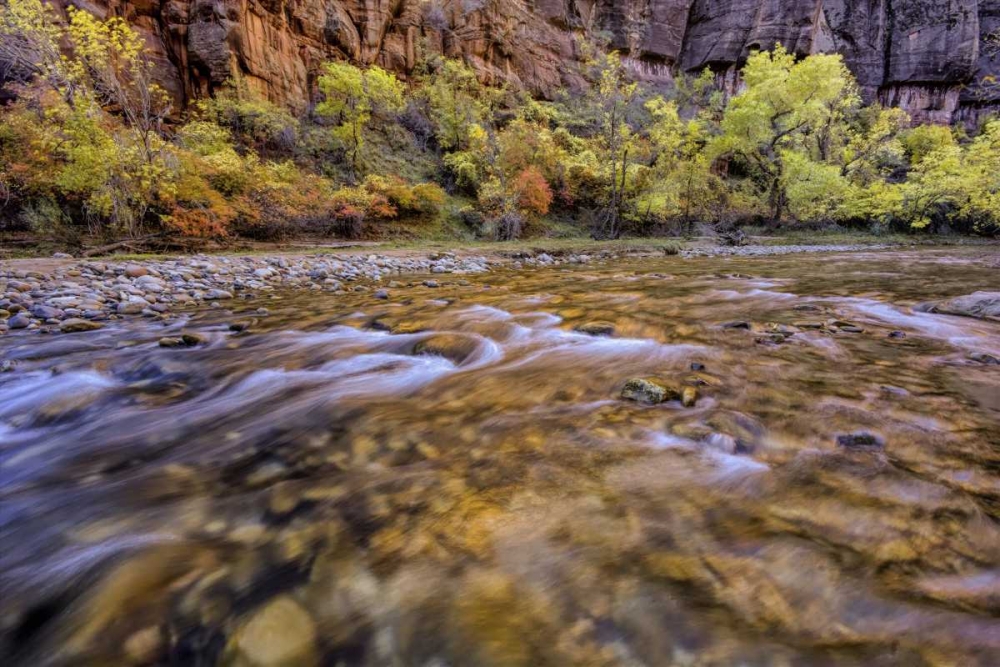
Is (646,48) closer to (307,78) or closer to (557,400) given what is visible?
(307,78)

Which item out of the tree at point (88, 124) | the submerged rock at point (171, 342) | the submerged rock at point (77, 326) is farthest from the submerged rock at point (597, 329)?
the tree at point (88, 124)

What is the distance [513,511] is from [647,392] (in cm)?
120

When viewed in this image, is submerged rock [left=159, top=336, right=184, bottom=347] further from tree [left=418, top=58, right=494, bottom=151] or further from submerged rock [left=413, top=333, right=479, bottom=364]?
tree [left=418, top=58, right=494, bottom=151]

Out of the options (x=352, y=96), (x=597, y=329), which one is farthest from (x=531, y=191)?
(x=597, y=329)

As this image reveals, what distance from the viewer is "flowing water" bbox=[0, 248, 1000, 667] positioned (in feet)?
3.36

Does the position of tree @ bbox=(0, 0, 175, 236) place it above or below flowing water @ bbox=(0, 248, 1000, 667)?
above

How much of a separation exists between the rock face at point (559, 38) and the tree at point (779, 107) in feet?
16.9

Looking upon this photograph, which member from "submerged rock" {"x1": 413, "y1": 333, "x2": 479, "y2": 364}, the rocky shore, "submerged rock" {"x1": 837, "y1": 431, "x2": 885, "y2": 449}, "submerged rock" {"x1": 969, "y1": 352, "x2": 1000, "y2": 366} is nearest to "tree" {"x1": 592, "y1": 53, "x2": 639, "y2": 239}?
the rocky shore

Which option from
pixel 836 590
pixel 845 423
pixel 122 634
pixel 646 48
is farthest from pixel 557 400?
pixel 646 48

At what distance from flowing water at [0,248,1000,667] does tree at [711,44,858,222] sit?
2155cm

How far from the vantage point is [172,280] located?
7246 millimetres

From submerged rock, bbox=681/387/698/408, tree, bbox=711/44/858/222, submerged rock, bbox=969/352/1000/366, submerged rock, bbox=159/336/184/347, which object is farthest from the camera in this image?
tree, bbox=711/44/858/222

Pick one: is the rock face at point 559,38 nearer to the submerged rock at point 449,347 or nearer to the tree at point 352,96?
the tree at point 352,96

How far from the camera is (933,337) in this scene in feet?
11.6
